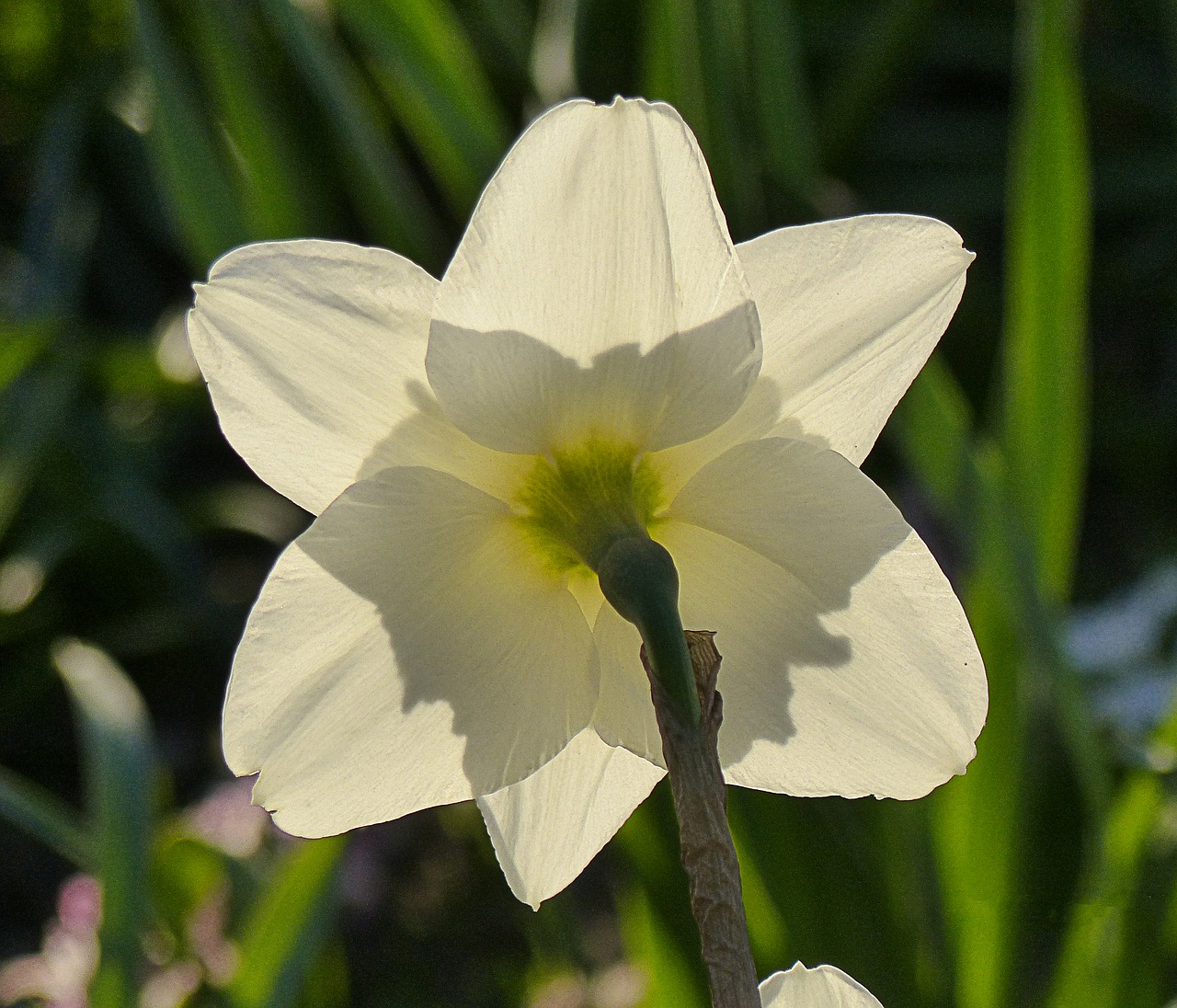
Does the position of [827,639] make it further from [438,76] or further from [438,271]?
[438,271]

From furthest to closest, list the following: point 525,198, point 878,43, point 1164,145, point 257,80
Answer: point 1164,145 → point 878,43 → point 257,80 → point 525,198

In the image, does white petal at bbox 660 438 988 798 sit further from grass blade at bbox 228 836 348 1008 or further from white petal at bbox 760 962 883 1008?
grass blade at bbox 228 836 348 1008

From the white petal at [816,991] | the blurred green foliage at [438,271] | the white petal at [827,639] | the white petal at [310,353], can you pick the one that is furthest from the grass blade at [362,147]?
the white petal at [816,991]

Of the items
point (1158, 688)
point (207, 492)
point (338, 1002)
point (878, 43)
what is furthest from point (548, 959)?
point (878, 43)

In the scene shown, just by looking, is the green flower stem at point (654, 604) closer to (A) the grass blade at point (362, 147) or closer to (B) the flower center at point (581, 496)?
(B) the flower center at point (581, 496)

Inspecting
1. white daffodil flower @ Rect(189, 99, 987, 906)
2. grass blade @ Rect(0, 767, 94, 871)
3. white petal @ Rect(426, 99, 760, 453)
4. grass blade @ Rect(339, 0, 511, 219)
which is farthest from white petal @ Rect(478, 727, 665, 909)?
grass blade @ Rect(339, 0, 511, 219)

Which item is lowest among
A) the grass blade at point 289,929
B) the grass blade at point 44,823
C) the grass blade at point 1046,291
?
the grass blade at point 289,929

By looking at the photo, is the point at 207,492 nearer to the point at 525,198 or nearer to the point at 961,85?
the point at 961,85
